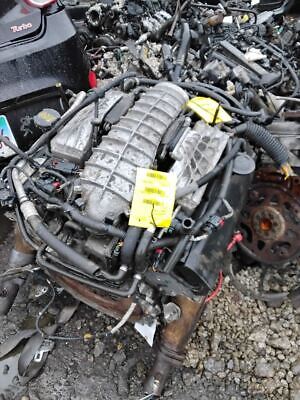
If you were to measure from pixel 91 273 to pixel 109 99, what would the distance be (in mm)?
975

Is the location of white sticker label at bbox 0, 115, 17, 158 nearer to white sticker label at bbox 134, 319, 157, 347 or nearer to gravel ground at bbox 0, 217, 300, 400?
gravel ground at bbox 0, 217, 300, 400

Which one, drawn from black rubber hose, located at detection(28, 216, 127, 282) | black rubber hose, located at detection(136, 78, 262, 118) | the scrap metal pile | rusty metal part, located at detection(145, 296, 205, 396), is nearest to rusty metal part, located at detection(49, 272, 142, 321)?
the scrap metal pile

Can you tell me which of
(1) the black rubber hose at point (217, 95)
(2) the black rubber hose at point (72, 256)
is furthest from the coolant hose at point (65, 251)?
(1) the black rubber hose at point (217, 95)

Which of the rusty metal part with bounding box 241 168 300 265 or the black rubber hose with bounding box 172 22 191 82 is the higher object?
the black rubber hose with bounding box 172 22 191 82

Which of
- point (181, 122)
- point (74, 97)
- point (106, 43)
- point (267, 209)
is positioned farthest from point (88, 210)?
point (106, 43)

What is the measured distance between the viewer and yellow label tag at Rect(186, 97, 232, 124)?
2267 millimetres

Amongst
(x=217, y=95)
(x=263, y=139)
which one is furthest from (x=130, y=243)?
(x=217, y=95)

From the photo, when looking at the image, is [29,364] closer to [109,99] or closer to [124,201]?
[124,201]

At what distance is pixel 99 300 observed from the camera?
8.24ft

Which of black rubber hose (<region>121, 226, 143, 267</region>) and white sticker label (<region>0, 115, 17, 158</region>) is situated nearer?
black rubber hose (<region>121, 226, 143, 267</region>)

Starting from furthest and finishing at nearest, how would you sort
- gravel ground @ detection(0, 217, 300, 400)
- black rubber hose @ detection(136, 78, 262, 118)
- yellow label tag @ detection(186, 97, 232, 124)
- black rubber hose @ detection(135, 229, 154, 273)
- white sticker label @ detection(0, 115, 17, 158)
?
white sticker label @ detection(0, 115, 17, 158), gravel ground @ detection(0, 217, 300, 400), black rubber hose @ detection(136, 78, 262, 118), yellow label tag @ detection(186, 97, 232, 124), black rubber hose @ detection(135, 229, 154, 273)

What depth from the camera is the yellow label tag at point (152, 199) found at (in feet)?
6.15

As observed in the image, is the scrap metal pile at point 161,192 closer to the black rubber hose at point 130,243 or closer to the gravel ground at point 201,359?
the black rubber hose at point 130,243

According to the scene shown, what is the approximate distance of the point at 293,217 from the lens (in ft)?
9.27
